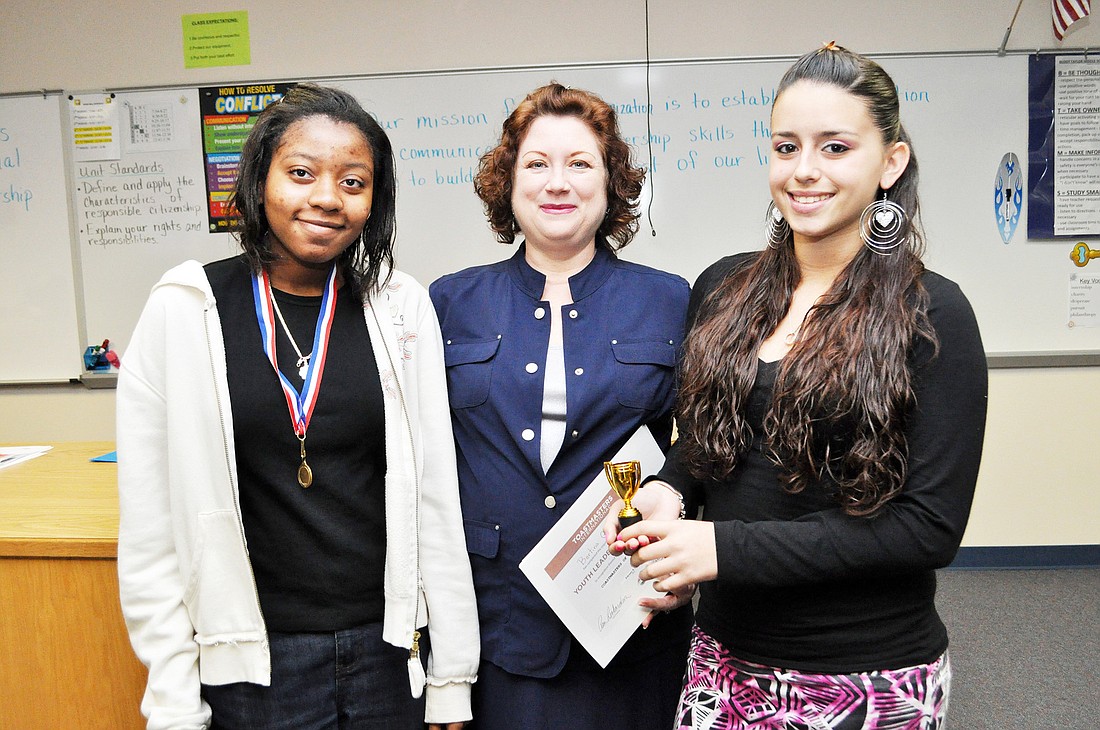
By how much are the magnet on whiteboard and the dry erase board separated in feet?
0.12

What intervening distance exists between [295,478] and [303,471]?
0.02 meters

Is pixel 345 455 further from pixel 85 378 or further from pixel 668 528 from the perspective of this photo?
pixel 85 378

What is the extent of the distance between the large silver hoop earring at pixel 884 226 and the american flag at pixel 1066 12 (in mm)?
3159

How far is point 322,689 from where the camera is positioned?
1.21 meters

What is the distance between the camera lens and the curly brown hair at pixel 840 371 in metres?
1.02

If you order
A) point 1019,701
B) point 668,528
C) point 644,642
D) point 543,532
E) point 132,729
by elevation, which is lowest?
point 1019,701

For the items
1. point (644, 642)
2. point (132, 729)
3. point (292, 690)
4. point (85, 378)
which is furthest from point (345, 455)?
point (85, 378)

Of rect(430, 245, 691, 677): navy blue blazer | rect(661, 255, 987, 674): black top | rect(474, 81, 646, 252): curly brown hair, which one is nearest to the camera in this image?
rect(661, 255, 987, 674): black top

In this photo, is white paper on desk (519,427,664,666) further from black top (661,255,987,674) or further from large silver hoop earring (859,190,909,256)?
large silver hoop earring (859,190,909,256)

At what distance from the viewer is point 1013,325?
145 inches

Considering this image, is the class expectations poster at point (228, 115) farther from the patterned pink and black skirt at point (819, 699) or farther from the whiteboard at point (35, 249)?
the patterned pink and black skirt at point (819, 699)

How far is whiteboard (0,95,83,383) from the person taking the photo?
378 cm

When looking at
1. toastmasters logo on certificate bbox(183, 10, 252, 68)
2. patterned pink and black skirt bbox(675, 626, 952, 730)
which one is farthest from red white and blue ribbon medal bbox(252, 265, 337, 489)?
toastmasters logo on certificate bbox(183, 10, 252, 68)

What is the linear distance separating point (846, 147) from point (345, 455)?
0.87 meters
